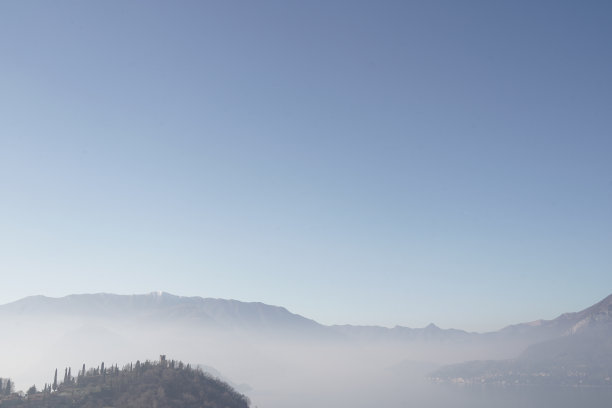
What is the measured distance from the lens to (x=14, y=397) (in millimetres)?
173500

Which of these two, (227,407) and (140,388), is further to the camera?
(227,407)

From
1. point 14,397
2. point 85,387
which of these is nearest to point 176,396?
point 85,387

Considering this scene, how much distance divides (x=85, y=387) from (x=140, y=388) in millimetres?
28580

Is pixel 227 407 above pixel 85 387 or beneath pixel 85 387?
beneath

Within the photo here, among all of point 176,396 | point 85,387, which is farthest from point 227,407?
point 85,387

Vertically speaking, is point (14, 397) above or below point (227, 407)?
above

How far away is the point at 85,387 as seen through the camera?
188m

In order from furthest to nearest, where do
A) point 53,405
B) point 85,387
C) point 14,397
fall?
point 85,387
point 14,397
point 53,405

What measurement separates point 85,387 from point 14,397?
83.7 ft

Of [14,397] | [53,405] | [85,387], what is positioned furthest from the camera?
[85,387]

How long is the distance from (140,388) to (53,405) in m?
32.2

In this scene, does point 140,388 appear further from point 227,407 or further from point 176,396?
point 227,407

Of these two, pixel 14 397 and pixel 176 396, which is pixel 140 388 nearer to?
pixel 176 396

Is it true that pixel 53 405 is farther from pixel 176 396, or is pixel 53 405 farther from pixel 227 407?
pixel 227 407
